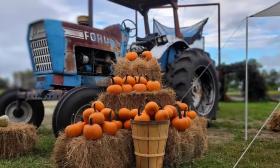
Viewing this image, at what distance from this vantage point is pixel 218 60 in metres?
8.73

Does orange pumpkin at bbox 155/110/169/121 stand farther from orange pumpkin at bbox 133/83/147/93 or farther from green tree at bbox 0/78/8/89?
green tree at bbox 0/78/8/89

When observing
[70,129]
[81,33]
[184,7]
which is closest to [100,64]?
[81,33]

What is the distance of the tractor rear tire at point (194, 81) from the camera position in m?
6.83

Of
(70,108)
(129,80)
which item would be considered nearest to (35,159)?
(70,108)

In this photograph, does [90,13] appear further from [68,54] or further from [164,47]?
[164,47]

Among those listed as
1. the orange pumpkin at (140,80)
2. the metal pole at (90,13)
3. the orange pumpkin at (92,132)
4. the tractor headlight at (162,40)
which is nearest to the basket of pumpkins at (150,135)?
the orange pumpkin at (92,132)

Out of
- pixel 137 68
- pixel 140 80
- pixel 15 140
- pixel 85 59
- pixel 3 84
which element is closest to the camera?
pixel 3 84

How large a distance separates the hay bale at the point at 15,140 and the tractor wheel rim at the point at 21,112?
203 cm

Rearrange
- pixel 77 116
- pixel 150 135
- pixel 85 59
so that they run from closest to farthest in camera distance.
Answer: pixel 150 135 → pixel 77 116 → pixel 85 59

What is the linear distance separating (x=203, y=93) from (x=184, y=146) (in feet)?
12.0

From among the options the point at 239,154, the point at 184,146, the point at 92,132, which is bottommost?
the point at 239,154

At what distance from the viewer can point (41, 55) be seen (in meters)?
6.00

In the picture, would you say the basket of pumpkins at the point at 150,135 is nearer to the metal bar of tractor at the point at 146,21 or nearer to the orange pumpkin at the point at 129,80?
the orange pumpkin at the point at 129,80

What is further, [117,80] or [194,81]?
[194,81]
